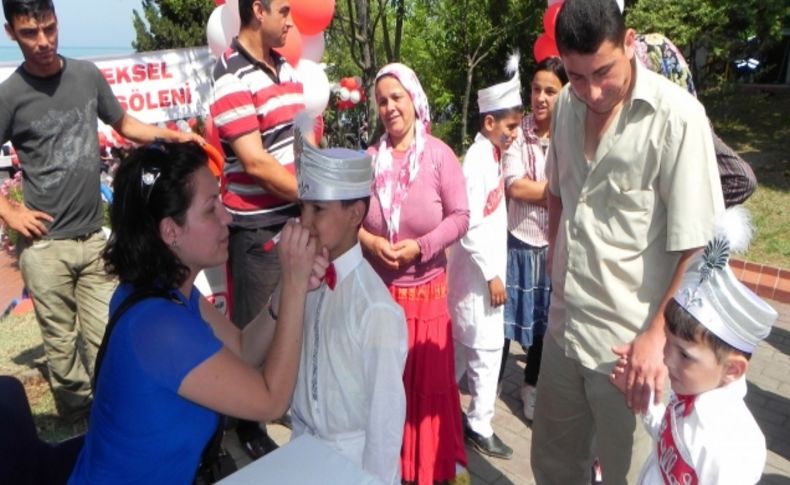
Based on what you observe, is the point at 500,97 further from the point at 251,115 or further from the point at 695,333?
the point at 695,333

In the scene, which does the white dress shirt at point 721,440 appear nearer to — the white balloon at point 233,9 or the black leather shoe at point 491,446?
the black leather shoe at point 491,446

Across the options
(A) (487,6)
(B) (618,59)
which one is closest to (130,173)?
(B) (618,59)

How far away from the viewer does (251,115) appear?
101 inches

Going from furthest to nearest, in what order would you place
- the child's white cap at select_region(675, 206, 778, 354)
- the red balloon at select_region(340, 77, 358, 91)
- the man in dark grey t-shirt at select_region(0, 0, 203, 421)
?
the red balloon at select_region(340, 77, 358, 91) → the man in dark grey t-shirt at select_region(0, 0, 203, 421) → the child's white cap at select_region(675, 206, 778, 354)

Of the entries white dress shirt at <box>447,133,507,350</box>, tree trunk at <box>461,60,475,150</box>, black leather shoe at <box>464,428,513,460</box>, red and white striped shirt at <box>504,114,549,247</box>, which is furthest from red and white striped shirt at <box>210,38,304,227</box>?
tree trunk at <box>461,60,475,150</box>

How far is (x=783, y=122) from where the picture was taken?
31.8 ft

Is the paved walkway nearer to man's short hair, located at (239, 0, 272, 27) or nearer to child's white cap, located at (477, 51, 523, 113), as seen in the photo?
child's white cap, located at (477, 51, 523, 113)

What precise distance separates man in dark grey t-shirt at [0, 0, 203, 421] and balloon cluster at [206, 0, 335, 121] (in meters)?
1.12

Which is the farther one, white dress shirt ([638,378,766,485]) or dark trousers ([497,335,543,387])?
dark trousers ([497,335,543,387])

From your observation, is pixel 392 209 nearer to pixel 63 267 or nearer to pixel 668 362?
pixel 668 362

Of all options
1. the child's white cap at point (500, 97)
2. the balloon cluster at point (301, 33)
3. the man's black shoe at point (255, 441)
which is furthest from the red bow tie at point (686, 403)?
the balloon cluster at point (301, 33)

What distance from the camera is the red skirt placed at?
268cm

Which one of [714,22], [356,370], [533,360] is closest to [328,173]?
[356,370]

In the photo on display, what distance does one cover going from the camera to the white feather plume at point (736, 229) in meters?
1.39
